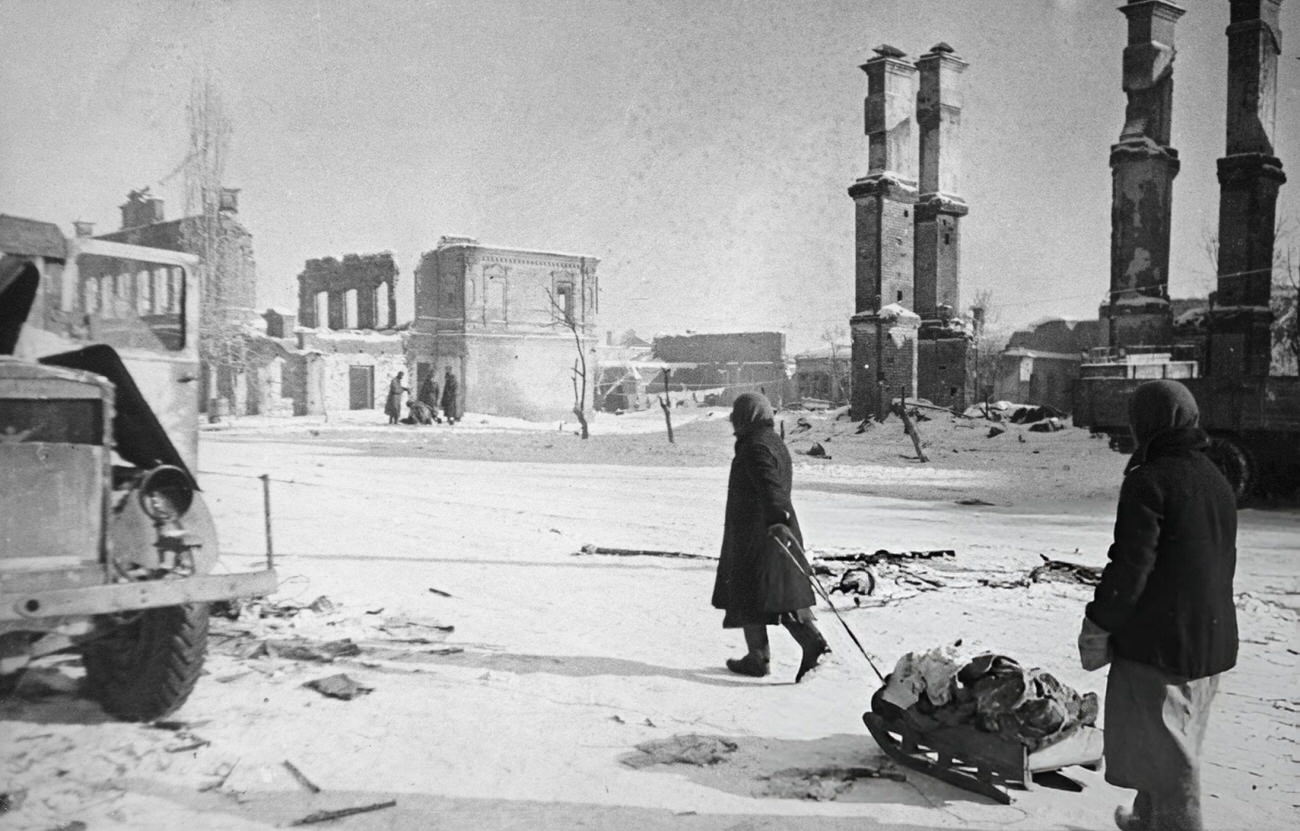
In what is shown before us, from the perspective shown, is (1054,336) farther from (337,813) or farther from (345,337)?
(337,813)

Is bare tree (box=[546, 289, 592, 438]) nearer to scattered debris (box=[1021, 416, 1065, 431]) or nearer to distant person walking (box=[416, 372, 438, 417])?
distant person walking (box=[416, 372, 438, 417])

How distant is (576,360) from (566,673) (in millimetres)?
5489

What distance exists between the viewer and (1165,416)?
101 inches

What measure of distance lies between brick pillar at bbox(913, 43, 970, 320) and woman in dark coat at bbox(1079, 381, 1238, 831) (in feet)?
55.6

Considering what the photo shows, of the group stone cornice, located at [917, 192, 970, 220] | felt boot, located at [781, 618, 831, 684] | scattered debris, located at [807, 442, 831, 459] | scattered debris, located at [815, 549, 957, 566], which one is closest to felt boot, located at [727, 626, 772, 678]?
felt boot, located at [781, 618, 831, 684]

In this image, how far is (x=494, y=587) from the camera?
6.17 metres

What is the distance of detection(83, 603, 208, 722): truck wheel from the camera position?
150 inches

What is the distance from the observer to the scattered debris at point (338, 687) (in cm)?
408

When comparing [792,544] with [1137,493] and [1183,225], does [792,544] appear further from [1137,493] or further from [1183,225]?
[1183,225]

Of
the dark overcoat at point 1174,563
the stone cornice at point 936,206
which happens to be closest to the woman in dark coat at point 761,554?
the dark overcoat at point 1174,563

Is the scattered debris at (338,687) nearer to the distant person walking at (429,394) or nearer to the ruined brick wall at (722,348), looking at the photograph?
the distant person walking at (429,394)

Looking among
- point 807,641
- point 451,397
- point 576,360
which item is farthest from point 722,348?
point 807,641

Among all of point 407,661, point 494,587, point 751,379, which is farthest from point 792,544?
point 751,379

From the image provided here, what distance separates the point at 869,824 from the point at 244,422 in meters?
4.91
